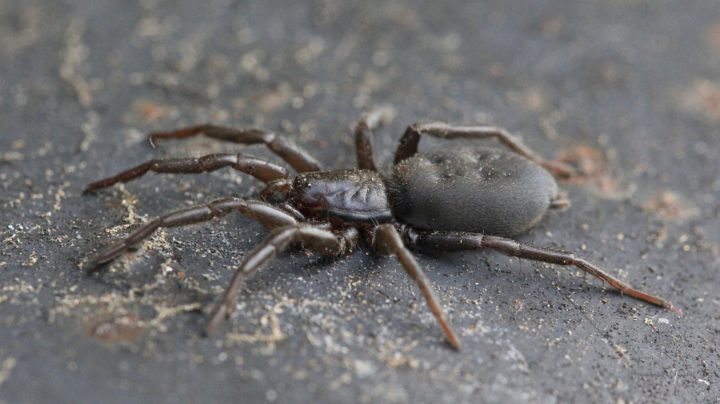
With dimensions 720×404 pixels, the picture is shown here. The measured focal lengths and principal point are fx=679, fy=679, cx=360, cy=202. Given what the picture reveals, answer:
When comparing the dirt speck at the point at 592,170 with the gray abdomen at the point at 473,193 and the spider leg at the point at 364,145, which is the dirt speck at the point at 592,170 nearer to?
the gray abdomen at the point at 473,193

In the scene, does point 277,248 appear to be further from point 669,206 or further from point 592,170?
point 669,206

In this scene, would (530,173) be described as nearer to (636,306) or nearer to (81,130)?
(636,306)

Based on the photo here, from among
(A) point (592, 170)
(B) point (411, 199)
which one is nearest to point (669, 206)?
(A) point (592, 170)

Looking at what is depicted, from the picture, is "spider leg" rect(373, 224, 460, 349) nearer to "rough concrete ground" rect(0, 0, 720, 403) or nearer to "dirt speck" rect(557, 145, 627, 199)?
"rough concrete ground" rect(0, 0, 720, 403)

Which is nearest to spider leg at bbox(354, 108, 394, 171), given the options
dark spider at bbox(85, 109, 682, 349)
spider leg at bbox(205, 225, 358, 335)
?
dark spider at bbox(85, 109, 682, 349)

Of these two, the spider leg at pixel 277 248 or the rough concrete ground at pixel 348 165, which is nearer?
the rough concrete ground at pixel 348 165

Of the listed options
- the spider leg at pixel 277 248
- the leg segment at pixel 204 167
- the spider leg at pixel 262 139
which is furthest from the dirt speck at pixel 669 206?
the leg segment at pixel 204 167
